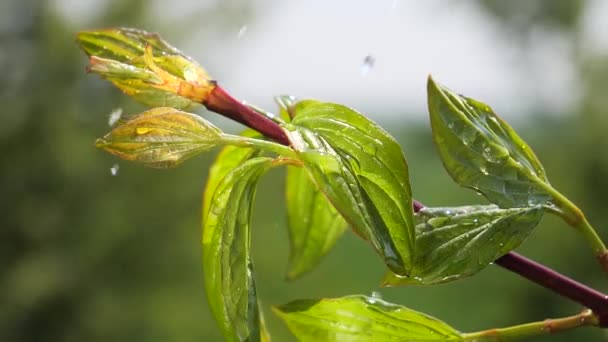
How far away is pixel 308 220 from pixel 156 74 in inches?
4.7

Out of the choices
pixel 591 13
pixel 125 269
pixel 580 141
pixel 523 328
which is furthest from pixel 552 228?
pixel 523 328

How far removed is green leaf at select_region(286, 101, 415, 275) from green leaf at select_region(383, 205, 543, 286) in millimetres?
19

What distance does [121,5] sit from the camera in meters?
3.72

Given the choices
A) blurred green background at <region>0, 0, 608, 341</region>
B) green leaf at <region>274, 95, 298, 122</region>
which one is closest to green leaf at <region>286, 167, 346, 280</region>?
green leaf at <region>274, 95, 298, 122</region>

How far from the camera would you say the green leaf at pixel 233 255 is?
0.93 feet

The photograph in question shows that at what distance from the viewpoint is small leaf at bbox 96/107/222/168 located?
29 centimetres

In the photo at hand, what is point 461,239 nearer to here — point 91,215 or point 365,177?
point 365,177

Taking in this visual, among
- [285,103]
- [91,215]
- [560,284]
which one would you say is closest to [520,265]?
[560,284]

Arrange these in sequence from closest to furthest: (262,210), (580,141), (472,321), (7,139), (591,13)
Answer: (7,139)
(262,210)
(580,141)
(472,321)
(591,13)

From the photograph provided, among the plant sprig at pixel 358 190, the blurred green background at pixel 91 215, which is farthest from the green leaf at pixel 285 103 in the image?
the blurred green background at pixel 91 215

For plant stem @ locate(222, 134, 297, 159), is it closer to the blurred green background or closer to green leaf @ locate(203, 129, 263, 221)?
green leaf @ locate(203, 129, 263, 221)

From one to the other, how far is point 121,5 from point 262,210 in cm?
118

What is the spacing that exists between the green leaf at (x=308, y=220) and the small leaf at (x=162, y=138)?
0.11m

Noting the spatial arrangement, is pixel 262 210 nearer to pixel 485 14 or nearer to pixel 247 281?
pixel 247 281
